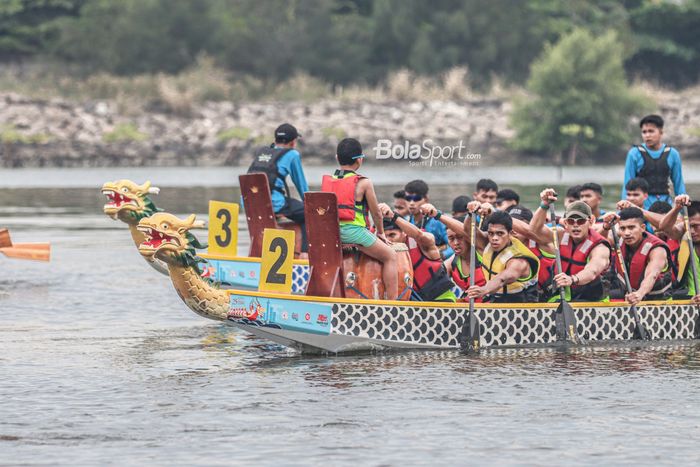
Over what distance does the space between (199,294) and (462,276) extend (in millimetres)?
2852

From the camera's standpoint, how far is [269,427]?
436 inches

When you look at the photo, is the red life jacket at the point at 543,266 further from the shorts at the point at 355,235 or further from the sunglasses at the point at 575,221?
the shorts at the point at 355,235

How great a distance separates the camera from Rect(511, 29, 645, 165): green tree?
64688mm

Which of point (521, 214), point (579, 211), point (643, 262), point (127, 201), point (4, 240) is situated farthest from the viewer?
point (4, 240)

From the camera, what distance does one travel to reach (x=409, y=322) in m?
13.9

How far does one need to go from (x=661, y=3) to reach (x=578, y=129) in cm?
1403

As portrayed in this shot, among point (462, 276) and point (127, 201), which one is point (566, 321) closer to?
point (462, 276)

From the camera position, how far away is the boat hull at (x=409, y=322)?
13.5 m

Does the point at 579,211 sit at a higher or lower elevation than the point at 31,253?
higher

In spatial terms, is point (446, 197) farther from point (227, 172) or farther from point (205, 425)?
point (205, 425)

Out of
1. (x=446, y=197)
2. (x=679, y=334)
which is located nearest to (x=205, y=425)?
(x=679, y=334)

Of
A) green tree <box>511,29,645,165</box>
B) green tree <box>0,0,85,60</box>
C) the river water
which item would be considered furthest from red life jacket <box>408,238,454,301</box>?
green tree <box>0,0,85,60</box>

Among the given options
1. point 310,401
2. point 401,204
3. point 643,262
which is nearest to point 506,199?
point 401,204

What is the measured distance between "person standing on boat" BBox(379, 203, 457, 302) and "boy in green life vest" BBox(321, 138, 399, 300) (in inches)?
22.8
